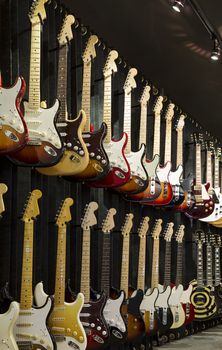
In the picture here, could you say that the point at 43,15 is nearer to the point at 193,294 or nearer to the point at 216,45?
the point at 216,45

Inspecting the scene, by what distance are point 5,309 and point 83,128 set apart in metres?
1.12

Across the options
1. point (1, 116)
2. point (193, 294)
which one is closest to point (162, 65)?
point (193, 294)

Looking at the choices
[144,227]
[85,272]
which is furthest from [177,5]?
[85,272]

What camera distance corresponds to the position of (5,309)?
2957mm

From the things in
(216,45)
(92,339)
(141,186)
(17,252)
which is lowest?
(92,339)

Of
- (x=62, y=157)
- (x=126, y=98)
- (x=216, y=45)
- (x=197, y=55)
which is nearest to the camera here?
(x=62, y=157)

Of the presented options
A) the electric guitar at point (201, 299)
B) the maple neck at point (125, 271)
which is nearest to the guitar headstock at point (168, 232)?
the electric guitar at point (201, 299)

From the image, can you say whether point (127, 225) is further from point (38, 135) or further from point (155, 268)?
point (38, 135)

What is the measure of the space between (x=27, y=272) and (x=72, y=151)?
0.69m

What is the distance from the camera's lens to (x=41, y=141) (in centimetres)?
305

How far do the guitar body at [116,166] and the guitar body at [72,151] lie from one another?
49cm

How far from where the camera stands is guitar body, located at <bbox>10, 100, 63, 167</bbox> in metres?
3.04

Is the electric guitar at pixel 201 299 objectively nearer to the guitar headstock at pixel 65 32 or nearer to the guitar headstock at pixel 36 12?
the guitar headstock at pixel 65 32

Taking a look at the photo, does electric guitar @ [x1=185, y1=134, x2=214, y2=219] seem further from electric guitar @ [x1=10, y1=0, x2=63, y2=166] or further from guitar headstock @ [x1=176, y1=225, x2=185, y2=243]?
electric guitar @ [x1=10, y1=0, x2=63, y2=166]
